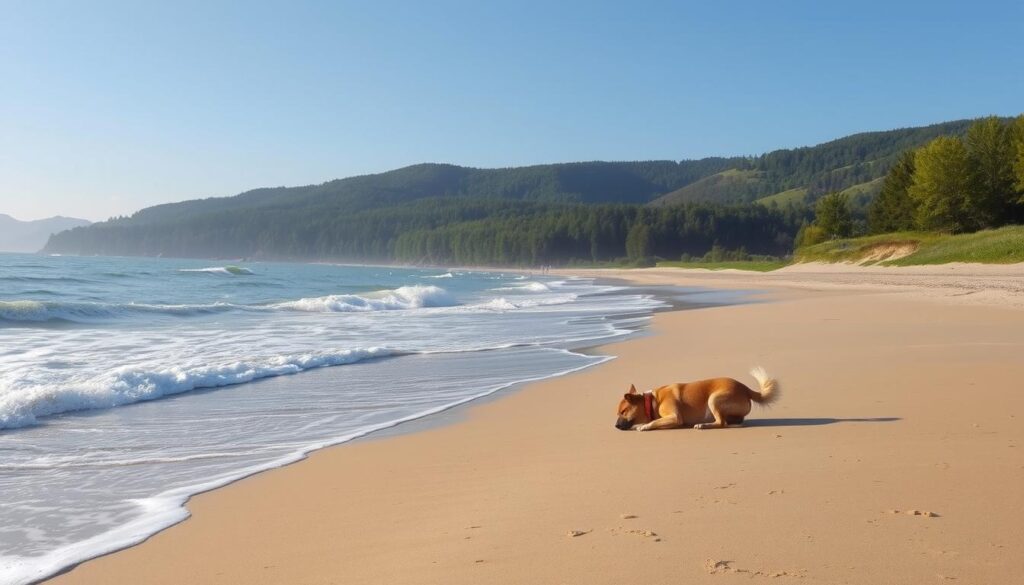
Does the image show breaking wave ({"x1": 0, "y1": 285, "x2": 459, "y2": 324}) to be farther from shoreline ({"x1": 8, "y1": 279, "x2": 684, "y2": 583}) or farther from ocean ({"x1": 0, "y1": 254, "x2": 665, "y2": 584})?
shoreline ({"x1": 8, "y1": 279, "x2": 684, "y2": 583})

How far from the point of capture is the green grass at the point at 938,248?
119 feet

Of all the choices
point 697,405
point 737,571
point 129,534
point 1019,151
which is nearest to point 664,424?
point 697,405

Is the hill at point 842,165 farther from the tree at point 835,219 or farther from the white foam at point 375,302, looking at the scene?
the white foam at point 375,302

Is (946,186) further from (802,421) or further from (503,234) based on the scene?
(503,234)

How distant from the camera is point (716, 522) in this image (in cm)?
368

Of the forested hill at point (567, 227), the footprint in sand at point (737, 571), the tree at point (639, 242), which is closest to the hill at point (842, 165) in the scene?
the forested hill at point (567, 227)

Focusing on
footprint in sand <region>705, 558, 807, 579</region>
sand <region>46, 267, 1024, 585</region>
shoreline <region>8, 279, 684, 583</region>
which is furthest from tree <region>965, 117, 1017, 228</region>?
footprint in sand <region>705, 558, 807, 579</region>

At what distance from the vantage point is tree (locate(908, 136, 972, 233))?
52.1m

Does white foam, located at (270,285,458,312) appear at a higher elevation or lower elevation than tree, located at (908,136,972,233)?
lower

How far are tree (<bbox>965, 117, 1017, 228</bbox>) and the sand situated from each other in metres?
51.3

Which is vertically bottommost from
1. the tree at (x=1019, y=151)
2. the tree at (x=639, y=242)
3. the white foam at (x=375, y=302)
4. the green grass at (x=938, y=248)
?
the white foam at (x=375, y=302)

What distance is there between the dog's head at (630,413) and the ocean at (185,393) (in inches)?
91.2

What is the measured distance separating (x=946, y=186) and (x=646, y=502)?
56.3 meters

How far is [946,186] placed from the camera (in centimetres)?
5241
